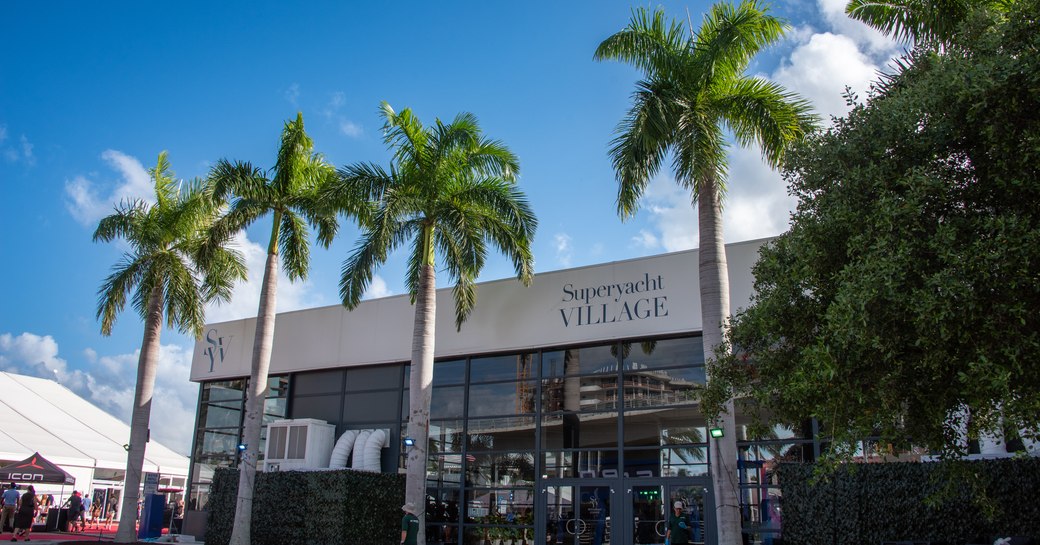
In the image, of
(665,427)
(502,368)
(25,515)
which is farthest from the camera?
(25,515)

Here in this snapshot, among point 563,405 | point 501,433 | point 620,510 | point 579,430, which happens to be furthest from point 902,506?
point 501,433

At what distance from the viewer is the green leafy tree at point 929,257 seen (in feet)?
23.5

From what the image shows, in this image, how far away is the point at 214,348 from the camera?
25438 millimetres

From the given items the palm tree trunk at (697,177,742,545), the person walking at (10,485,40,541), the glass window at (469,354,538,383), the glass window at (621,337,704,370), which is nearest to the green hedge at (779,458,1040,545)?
the palm tree trunk at (697,177,742,545)

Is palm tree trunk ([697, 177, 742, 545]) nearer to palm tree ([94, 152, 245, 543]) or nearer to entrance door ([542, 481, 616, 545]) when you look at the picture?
entrance door ([542, 481, 616, 545])

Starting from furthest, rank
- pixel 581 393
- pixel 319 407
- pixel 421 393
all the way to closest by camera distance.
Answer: pixel 319 407 → pixel 581 393 → pixel 421 393

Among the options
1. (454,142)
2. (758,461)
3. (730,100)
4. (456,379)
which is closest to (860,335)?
(730,100)

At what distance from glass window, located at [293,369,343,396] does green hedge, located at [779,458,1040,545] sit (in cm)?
1275

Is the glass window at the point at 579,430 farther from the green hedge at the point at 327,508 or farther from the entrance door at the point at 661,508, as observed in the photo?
the green hedge at the point at 327,508

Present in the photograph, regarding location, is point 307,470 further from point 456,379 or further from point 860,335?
point 860,335

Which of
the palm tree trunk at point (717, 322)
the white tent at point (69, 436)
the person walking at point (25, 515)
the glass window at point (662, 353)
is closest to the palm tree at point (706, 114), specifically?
the palm tree trunk at point (717, 322)

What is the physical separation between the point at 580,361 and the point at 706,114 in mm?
6978

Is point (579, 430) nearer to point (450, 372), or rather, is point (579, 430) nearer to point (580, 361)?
point (580, 361)

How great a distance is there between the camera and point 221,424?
2461 centimetres
